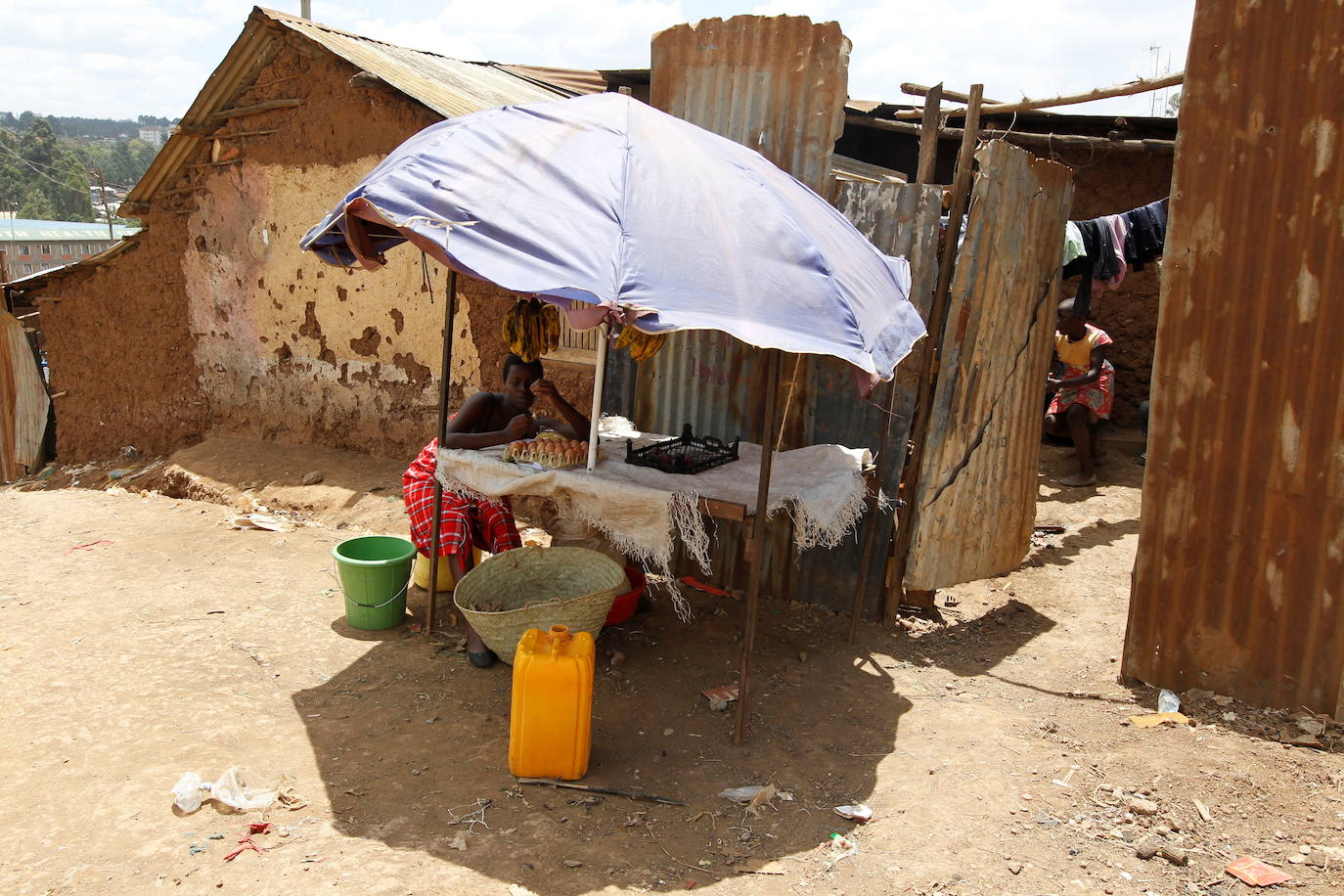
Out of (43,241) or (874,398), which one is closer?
(874,398)

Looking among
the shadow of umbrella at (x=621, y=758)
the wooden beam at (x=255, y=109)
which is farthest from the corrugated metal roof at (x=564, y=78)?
the shadow of umbrella at (x=621, y=758)

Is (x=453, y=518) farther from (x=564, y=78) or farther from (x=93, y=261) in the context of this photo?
(x=564, y=78)

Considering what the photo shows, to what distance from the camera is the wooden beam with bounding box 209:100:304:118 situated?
7695 mm

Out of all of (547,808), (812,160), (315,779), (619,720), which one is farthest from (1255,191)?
(315,779)

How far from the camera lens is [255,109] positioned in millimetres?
7879

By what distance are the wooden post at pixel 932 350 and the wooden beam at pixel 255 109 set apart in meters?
5.43

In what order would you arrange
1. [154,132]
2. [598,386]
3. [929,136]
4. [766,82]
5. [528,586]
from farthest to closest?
[154,132], [766,82], [528,586], [929,136], [598,386]

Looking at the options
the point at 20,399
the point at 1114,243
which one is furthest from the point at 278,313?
the point at 1114,243

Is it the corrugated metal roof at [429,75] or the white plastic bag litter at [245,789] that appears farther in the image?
the corrugated metal roof at [429,75]

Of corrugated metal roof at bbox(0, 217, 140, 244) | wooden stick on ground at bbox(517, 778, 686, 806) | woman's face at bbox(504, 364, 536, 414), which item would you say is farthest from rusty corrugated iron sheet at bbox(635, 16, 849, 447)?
corrugated metal roof at bbox(0, 217, 140, 244)

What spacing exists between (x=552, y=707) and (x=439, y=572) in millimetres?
1994

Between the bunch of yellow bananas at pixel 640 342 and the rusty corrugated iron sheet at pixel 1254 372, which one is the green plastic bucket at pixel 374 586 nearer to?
the bunch of yellow bananas at pixel 640 342

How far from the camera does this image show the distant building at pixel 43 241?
106 ft

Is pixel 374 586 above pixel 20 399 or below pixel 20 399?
below
